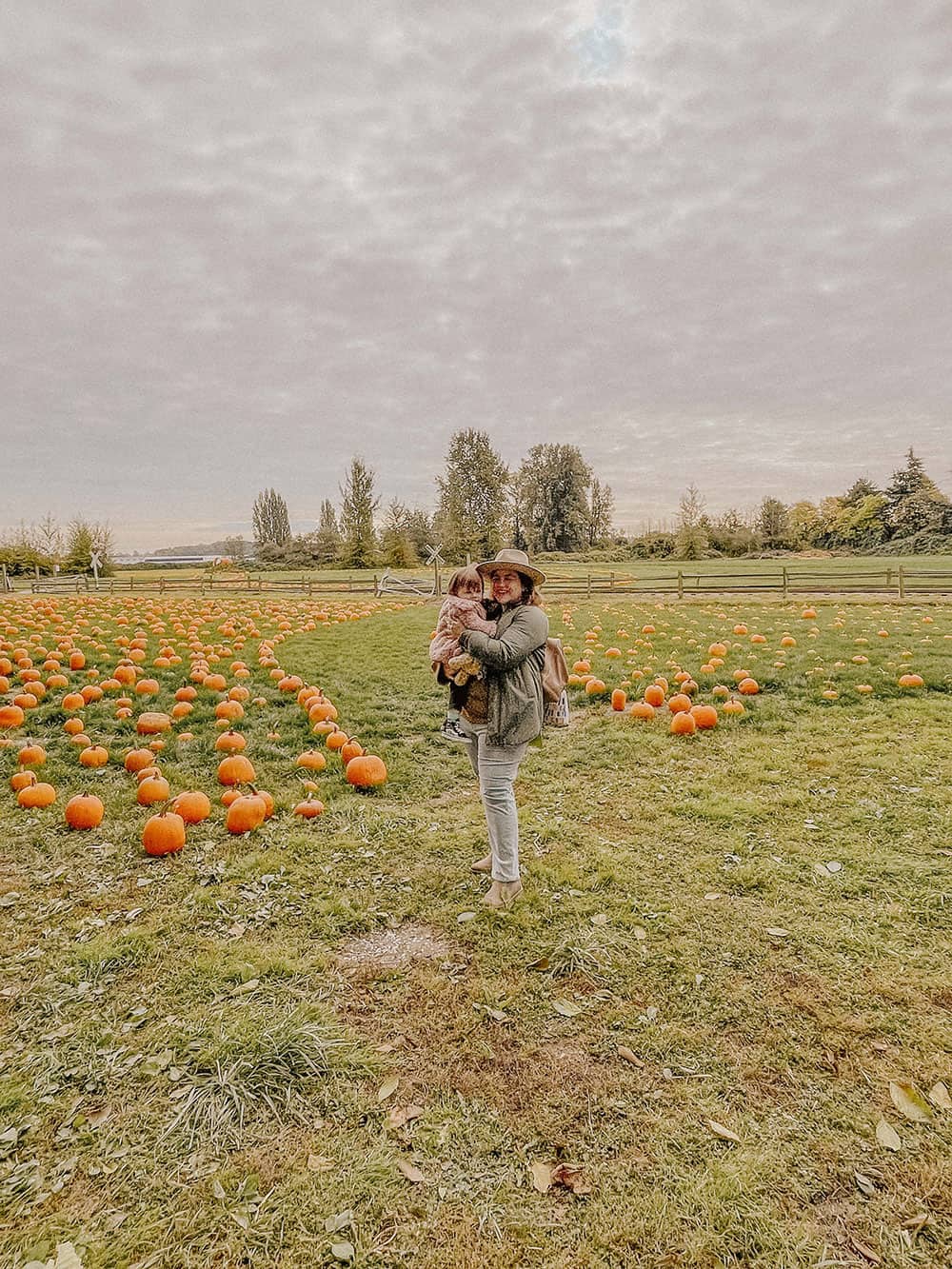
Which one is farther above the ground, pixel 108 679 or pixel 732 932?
pixel 108 679

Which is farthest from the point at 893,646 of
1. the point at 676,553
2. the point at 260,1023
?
the point at 676,553

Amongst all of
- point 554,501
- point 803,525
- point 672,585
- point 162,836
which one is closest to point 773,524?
point 803,525

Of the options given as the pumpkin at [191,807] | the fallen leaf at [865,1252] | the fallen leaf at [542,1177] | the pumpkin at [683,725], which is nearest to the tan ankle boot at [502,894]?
the fallen leaf at [542,1177]

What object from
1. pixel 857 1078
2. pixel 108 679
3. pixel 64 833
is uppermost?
pixel 108 679

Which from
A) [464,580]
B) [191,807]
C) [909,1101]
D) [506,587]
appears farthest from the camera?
[191,807]

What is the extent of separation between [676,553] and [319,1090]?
2601 inches

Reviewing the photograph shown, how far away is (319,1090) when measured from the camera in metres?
2.76

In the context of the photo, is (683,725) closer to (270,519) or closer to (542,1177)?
(542,1177)

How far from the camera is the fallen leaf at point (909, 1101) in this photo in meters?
2.54

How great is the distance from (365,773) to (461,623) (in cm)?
288

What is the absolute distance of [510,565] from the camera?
156 inches

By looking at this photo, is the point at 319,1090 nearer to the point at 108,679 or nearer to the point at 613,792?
the point at 613,792

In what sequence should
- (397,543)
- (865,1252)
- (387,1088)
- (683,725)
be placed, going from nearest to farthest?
1. (865,1252)
2. (387,1088)
3. (683,725)
4. (397,543)

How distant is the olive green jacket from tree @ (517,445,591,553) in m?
66.1
